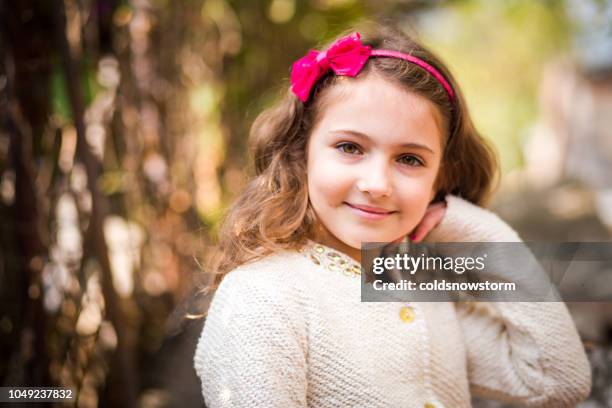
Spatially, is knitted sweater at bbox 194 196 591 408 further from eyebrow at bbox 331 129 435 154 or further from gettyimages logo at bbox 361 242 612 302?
eyebrow at bbox 331 129 435 154

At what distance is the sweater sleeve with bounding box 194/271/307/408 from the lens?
1034 mm

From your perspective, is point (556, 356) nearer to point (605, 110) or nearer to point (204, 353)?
point (204, 353)

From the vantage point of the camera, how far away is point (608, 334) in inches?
76.9

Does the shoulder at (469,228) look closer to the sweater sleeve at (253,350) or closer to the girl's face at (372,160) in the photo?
the girl's face at (372,160)

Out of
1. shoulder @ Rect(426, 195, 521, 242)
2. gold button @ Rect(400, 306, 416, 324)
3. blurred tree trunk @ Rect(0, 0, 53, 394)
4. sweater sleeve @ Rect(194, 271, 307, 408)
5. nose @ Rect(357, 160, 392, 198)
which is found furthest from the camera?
blurred tree trunk @ Rect(0, 0, 53, 394)

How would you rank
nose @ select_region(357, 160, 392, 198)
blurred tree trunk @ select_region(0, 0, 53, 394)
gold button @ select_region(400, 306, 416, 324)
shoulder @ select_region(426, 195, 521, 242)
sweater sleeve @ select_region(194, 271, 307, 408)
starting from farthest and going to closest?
blurred tree trunk @ select_region(0, 0, 53, 394), shoulder @ select_region(426, 195, 521, 242), gold button @ select_region(400, 306, 416, 324), nose @ select_region(357, 160, 392, 198), sweater sleeve @ select_region(194, 271, 307, 408)

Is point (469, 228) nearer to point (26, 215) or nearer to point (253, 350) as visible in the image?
point (253, 350)

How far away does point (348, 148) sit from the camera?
1.20 m

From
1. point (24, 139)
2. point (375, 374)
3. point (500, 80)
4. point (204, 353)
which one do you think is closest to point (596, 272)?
point (375, 374)

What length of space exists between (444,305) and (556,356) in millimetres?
261

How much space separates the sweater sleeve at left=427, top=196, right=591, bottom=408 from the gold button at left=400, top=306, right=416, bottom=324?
22 cm

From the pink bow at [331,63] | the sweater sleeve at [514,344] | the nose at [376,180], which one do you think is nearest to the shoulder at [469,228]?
the sweater sleeve at [514,344]

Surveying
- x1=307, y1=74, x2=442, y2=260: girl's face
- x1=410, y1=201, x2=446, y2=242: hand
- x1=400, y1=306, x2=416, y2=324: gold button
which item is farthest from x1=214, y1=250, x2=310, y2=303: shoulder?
x1=410, y1=201, x2=446, y2=242: hand

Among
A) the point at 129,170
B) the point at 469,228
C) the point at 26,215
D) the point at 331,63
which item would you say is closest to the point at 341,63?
the point at 331,63
